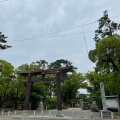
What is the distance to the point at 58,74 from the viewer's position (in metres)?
23.1

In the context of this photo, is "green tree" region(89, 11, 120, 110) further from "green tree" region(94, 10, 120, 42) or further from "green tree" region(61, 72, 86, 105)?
"green tree" region(61, 72, 86, 105)

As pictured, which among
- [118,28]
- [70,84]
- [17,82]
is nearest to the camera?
[118,28]

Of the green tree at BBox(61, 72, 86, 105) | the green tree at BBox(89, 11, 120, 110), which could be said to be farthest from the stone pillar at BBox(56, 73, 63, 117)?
the green tree at BBox(61, 72, 86, 105)

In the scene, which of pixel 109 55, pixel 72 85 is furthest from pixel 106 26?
pixel 72 85

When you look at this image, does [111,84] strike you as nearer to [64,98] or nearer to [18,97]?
[18,97]

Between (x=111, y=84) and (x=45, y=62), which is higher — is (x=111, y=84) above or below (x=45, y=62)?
below

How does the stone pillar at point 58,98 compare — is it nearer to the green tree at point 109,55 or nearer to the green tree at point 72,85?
the green tree at point 109,55

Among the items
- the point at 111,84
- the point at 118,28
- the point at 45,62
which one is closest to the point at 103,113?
the point at 111,84

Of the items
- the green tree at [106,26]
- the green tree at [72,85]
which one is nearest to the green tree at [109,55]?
the green tree at [106,26]

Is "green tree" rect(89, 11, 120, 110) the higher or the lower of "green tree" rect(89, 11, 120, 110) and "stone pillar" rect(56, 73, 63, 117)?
the higher

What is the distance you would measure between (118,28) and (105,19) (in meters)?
2.54

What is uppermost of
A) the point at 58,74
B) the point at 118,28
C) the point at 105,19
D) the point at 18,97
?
the point at 105,19

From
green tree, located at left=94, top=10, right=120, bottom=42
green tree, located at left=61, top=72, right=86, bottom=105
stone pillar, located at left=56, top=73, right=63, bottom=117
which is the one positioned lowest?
stone pillar, located at left=56, top=73, right=63, bottom=117

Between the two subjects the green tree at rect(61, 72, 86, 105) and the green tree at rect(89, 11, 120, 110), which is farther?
the green tree at rect(61, 72, 86, 105)
